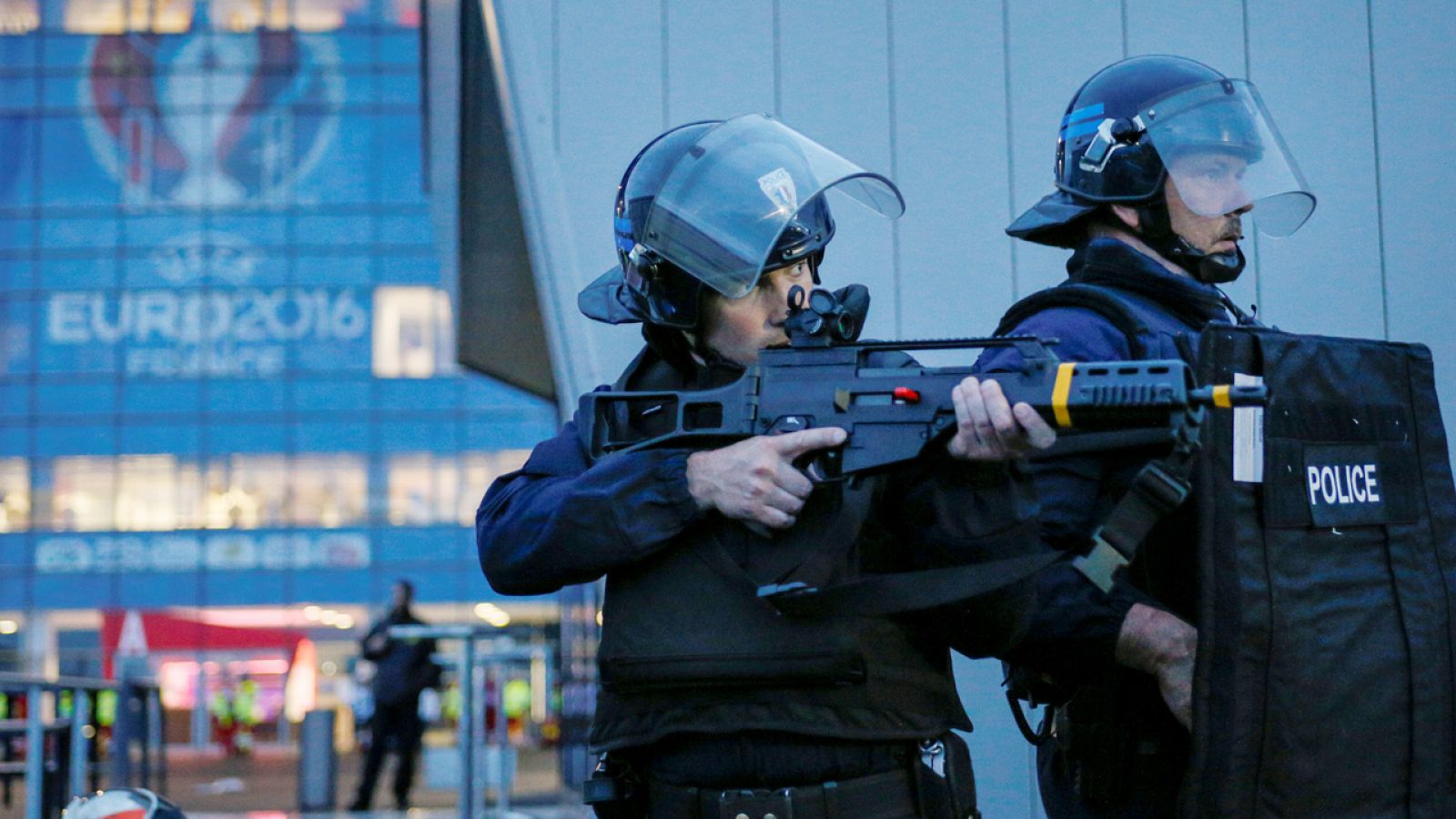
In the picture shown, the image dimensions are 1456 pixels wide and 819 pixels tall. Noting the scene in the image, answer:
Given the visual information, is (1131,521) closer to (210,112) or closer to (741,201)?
(741,201)

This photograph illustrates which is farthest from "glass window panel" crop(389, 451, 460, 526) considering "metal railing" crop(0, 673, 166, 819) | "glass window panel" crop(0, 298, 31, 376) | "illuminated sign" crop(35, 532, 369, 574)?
"metal railing" crop(0, 673, 166, 819)

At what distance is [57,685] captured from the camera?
21.8ft

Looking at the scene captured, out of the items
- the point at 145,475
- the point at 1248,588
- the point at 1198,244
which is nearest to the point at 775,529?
the point at 1248,588

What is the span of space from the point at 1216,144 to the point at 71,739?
20.3 feet

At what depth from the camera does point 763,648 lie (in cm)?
217

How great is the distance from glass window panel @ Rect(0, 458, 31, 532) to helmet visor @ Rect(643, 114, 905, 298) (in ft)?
112

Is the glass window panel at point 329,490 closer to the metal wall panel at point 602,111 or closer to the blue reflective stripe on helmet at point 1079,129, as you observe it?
the metal wall panel at point 602,111

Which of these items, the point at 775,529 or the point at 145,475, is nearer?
the point at 775,529

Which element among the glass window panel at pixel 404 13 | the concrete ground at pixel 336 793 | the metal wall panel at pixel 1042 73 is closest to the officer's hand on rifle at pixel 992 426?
the metal wall panel at pixel 1042 73

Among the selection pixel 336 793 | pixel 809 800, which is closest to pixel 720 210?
pixel 809 800

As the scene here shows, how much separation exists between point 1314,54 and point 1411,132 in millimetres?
322

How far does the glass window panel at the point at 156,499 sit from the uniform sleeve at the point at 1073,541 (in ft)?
108

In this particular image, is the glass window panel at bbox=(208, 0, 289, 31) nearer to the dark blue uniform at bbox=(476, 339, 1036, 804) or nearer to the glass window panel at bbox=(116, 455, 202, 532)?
the glass window panel at bbox=(116, 455, 202, 532)

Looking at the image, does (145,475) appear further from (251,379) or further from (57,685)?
(57,685)
